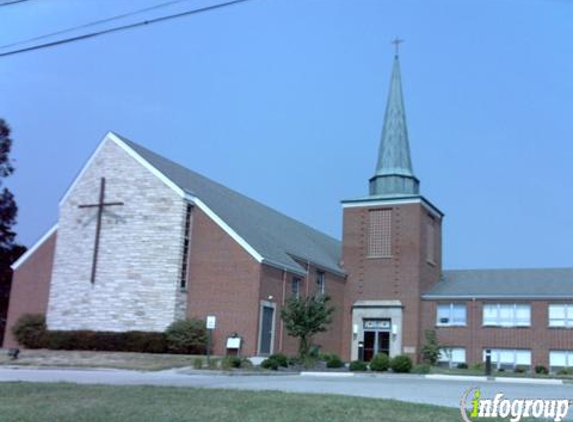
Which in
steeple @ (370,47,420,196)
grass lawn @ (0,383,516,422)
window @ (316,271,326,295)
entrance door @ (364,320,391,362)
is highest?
steeple @ (370,47,420,196)

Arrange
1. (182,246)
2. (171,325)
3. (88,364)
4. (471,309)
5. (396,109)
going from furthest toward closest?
(396,109)
(471,309)
(182,246)
(171,325)
(88,364)

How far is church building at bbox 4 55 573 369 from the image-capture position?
34.5 m

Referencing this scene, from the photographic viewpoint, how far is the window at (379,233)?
144ft

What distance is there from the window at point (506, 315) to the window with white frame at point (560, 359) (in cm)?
204

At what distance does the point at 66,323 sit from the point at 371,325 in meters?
17.9

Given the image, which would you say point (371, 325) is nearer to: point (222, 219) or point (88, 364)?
point (222, 219)

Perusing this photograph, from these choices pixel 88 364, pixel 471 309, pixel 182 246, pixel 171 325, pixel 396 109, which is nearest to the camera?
pixel 88 364

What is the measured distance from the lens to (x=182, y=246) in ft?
115

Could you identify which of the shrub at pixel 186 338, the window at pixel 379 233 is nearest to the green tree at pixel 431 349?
the window at pixel 379 233

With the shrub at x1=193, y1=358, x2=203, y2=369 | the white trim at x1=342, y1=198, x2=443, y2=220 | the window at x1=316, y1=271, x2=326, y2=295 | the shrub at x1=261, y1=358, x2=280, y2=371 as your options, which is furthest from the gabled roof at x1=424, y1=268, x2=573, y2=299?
the shrub at x1=193, y1=358, x2=203, y2=369

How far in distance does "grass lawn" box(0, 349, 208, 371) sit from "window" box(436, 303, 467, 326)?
58.6 ft

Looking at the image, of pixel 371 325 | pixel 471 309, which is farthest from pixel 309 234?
pixel 471 309

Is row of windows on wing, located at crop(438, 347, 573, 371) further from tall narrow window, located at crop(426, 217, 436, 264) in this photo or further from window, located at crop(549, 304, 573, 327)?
tall narrow window, located at crop(426, 217, 436, 264)

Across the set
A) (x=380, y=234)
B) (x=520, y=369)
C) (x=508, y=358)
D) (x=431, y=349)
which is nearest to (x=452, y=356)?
(x=431, y=349)
